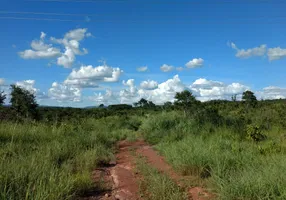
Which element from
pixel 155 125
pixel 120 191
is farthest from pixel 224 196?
pixel 155 125

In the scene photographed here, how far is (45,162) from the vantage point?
553 centimetres

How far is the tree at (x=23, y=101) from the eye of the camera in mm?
31828

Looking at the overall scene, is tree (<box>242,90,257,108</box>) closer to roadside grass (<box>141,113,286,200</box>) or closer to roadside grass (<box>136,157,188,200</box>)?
roadside grass (<box>141,113,286,200</box>)

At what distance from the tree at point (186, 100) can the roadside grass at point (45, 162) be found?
724cm

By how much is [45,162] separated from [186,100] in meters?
13.6

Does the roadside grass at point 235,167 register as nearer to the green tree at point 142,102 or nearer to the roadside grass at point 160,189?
the roadside grass at point 160,189

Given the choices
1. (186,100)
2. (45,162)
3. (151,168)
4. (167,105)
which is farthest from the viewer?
(167,105)

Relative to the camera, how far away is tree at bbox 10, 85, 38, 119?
31.8 meters

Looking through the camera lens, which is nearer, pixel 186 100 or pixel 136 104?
pixel 186 100

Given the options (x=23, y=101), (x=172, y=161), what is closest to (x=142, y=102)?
(x=23, y=101)

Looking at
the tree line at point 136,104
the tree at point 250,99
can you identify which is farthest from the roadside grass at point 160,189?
the tree at point 250,99

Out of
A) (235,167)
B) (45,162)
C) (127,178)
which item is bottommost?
(127,178)

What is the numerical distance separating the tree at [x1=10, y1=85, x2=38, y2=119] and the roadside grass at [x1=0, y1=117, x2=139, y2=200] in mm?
22491

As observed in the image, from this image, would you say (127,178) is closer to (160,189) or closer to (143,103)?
(160,189)
